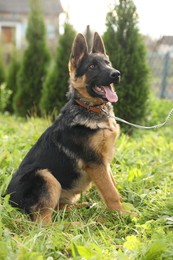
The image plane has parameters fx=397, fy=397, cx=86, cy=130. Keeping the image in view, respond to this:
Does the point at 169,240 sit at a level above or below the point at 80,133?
below

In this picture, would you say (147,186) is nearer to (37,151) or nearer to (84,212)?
(84,212)

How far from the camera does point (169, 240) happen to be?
314cm

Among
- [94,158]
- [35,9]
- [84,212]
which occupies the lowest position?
[84,212]

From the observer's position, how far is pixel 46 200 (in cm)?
409

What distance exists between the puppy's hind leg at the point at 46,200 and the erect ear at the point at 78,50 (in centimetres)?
135

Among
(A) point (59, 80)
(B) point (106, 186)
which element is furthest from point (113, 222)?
(A) point (59, 80)

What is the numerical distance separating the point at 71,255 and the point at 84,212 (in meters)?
1.19

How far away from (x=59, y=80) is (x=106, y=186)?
6563 millimetres

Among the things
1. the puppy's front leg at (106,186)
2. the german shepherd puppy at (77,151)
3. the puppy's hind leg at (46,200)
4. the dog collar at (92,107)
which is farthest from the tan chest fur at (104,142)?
the puppy's hind leg at (46,200)

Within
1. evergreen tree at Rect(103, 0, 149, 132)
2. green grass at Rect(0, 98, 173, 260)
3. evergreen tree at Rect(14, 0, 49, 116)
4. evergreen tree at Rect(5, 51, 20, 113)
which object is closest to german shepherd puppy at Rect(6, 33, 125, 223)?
green grass at Rect(0, 98, 173, 260)

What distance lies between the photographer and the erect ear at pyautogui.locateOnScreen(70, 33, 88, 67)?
15.0 feet

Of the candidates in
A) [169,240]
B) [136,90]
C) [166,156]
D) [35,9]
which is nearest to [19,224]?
[169,240]

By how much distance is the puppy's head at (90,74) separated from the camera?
443cm

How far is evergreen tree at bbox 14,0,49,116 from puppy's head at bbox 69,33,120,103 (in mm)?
7326
